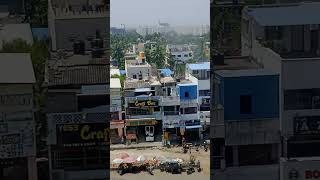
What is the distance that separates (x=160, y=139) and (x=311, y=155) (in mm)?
740

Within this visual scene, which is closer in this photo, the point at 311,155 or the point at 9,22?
the point at 9,22

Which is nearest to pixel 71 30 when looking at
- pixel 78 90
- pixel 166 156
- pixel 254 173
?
pixel 78 90

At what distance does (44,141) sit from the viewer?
226 cm

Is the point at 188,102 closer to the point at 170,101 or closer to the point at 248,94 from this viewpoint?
the point at 170,101

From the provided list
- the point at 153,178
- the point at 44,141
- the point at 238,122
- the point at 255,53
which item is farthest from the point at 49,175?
the point at 255,53

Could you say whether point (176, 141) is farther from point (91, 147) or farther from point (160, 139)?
point (91, 147)

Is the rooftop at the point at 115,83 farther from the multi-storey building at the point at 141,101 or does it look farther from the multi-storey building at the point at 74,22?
the multi-storey building at the point at 74,22

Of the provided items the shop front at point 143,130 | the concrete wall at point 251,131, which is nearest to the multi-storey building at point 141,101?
the shop front at point 143,130

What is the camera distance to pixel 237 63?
7.64 feet

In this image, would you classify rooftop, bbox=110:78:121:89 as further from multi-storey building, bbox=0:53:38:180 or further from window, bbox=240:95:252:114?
window, bbox=240:95:252:114

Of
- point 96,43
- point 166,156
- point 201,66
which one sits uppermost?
point 96,43

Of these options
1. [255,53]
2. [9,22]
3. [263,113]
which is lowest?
[263,113]

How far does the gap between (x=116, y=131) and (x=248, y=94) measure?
0.66 metres

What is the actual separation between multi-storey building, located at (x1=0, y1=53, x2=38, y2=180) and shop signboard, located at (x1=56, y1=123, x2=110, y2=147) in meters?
0.13
